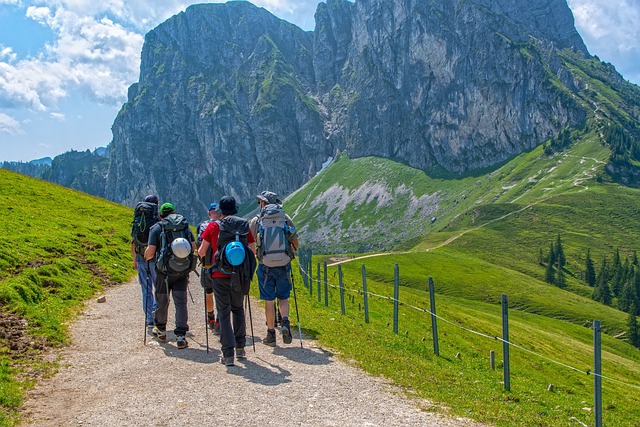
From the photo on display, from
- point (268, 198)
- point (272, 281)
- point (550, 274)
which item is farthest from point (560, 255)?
point (268, 198)

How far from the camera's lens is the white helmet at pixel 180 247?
639 inches

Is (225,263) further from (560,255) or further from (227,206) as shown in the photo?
(560,255)

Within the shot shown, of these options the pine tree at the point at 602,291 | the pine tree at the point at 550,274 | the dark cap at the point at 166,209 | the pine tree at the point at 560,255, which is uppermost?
the dark cap at the point at 166,209

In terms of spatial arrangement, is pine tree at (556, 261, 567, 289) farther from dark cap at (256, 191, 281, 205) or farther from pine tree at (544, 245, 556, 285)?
dark cap at (256, 191, 281, 205)

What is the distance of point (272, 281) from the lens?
56.5 ft

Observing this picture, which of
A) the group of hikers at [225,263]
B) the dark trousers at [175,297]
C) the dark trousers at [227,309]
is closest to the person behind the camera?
the dark trousers at [227,309]

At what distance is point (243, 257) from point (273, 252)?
2076 mm

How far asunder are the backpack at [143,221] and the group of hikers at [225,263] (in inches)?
1.5

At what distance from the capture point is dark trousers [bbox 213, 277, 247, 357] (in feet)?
49.2

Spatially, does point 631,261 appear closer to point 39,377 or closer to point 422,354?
point 422,354

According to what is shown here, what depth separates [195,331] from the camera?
2019cm

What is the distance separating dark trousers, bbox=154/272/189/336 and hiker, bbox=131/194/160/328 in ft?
3.84

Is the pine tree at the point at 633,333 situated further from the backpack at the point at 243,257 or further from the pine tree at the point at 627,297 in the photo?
the backpack at the point at 243,257

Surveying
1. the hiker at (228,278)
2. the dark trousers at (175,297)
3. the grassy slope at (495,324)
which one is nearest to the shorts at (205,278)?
the dark trousers at (175,297)
